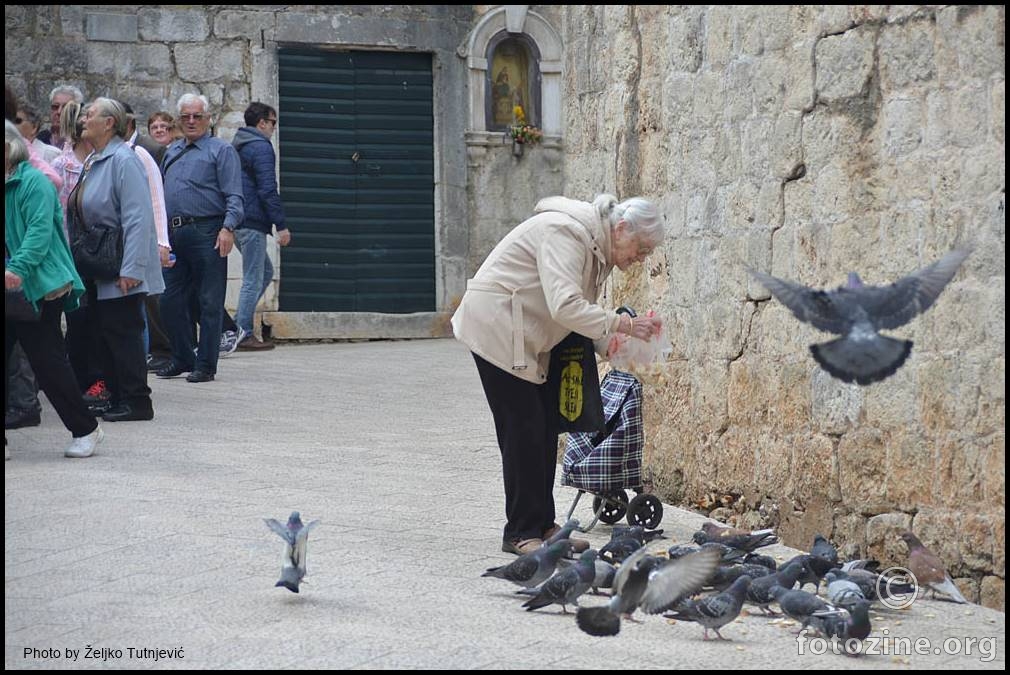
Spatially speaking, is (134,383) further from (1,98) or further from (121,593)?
(121,593)

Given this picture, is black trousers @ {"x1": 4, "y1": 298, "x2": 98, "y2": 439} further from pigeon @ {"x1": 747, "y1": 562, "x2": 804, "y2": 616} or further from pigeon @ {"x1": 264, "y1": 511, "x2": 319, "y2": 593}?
pigeon @ {"x1": 747, "y1": 562, "x2": 804, "y2": 616}

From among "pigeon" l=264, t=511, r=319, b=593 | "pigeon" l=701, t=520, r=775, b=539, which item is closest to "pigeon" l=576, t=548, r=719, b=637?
"pigeon" l=264, t=511, r=319, b=593

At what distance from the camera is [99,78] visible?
48.1 feet

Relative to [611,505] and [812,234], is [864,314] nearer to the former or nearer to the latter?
[812,234]

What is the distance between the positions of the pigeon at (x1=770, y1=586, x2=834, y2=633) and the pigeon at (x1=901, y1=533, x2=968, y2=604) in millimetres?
669

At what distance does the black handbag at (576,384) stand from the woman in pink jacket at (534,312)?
0.18 feet

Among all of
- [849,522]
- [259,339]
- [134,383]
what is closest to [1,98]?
[134,383]

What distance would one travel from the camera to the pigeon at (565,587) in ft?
17.0

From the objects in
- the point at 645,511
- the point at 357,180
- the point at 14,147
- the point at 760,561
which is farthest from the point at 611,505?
the point at 357,180

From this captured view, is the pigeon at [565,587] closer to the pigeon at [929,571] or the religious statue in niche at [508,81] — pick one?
the pigeon at [929,571]

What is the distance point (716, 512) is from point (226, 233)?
446 centimetres

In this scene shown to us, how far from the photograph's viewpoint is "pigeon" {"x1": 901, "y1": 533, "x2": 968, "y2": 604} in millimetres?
5652

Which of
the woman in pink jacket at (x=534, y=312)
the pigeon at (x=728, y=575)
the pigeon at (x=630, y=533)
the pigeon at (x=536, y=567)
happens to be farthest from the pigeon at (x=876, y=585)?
the woman in pink jacket at (x=534, y=312)

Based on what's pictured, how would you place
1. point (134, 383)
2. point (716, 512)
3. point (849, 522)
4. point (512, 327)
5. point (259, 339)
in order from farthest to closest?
1. point (259, 339)
2. point (134, 383)
3. point (716, 512)
4. point (849, 522)
5. point (512, 327)
